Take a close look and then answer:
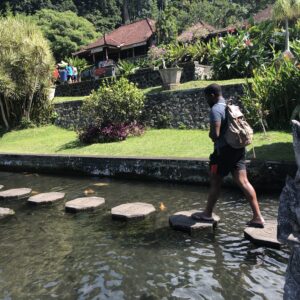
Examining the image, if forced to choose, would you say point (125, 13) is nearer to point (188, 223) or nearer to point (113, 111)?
point (113, 111)

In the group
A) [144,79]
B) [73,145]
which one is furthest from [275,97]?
[144,79]

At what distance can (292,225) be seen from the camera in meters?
2.30

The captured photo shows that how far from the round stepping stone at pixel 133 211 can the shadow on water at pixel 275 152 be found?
9.76 feet

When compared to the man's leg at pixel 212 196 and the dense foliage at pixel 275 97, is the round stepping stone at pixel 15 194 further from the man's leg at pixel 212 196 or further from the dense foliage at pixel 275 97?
the dense foliage at pixel 275 97

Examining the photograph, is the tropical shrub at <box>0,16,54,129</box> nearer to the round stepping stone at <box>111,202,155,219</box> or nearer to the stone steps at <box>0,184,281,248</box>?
the stone steps at <box>0,184,281,248</box>

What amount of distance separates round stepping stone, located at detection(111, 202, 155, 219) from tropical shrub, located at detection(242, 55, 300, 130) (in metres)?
5.62

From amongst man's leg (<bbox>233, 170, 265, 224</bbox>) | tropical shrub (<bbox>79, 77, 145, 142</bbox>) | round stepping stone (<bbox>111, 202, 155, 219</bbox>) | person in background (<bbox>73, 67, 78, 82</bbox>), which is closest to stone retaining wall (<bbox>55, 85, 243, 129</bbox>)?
tropical shrub (<bbox>79, 77, 145, 142</bbox>)

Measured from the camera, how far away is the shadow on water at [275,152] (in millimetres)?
8236

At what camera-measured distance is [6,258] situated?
4992 mm

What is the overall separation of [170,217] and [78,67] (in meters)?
22.7

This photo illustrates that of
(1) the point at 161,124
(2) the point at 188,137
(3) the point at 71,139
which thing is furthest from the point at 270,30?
(3) the point at 71,139

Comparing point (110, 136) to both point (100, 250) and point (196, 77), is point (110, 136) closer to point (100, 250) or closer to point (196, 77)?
point (196, 77)

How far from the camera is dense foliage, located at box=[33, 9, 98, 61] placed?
A: 3859 centimetres

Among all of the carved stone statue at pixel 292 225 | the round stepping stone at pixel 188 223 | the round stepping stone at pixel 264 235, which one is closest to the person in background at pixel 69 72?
the round stepping stone at pixel 188 223
